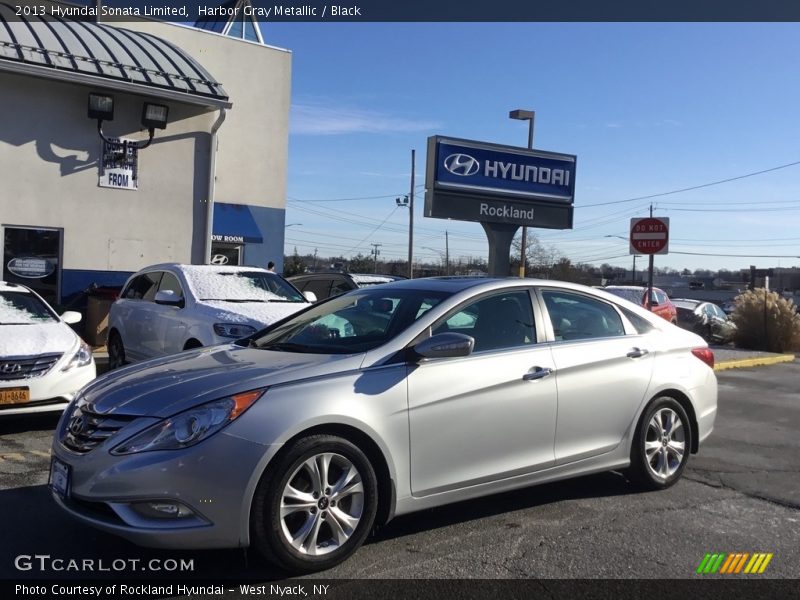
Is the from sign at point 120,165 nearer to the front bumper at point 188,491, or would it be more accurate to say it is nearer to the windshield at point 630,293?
the windshield at point 630,293

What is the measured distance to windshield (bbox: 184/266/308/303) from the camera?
956cm

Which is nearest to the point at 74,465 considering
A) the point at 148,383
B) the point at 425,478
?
the point at 148,383

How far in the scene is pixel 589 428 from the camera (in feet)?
17.7

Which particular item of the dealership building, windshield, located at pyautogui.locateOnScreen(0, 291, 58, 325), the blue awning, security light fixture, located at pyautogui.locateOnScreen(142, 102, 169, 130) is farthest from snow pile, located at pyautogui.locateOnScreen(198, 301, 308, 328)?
the blue awning

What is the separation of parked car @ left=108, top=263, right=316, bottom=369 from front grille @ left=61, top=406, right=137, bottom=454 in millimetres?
3981

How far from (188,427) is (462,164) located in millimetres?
11203

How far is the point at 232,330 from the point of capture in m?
8.45

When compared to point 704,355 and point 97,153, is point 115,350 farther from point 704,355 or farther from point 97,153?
point 704,355

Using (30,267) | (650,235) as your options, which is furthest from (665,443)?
(30,267)

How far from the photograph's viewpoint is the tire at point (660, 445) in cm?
572

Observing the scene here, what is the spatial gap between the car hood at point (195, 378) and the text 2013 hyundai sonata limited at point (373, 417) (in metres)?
0.01

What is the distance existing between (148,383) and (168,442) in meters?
0.60

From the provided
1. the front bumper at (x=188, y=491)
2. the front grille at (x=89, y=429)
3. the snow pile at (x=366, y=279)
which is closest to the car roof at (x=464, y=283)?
the front bumper at (x=188, y=491)

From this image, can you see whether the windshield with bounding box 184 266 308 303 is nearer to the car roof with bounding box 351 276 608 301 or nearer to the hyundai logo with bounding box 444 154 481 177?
the car roof with bounding box 351 276 608 301
